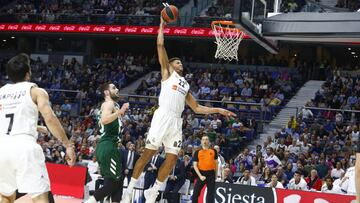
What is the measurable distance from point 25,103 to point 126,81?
74.7 ft

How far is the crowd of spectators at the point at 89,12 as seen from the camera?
93.9ft

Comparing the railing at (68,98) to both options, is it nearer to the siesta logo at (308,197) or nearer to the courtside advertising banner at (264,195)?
the courtside advertising banner at (264,195)

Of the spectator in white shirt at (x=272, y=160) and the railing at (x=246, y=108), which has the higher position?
the railing at (x=246, y=108)

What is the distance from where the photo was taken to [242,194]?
1149 centimetres

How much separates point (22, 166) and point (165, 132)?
3.10m

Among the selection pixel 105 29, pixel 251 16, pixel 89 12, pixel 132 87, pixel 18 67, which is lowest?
pixel 132 87

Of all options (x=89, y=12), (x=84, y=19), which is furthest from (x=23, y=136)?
(x=89, y=12)

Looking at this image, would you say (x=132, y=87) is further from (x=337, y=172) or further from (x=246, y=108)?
(x=337, y=172)

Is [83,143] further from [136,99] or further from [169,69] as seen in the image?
[169,69]

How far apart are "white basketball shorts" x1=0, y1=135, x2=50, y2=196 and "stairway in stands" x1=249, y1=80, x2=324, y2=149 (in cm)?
1507

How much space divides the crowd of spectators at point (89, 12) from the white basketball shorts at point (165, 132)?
19.9 m

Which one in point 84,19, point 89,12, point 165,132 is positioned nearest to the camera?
point 165,132

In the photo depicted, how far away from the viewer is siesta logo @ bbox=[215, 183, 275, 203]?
1137 centimetres

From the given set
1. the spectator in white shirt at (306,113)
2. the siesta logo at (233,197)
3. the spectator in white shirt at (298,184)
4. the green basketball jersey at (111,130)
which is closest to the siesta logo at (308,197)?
the siesta logo at (233,197)
